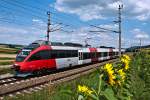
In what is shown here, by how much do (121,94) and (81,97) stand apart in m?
1.74

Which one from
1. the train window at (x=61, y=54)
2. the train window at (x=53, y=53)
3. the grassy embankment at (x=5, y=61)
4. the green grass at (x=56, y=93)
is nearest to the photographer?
the green grass at (x=56, y=93)

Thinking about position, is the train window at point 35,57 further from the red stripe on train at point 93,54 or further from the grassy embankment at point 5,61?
the red stripe on train at point 93,54

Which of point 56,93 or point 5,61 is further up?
point 56,93

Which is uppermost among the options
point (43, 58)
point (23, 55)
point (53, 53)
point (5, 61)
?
point (53, 53)

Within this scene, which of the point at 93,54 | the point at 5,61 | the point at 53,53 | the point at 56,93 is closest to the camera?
the point at 56,93

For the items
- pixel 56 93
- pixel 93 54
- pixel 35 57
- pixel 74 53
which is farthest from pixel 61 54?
pixel 56 93

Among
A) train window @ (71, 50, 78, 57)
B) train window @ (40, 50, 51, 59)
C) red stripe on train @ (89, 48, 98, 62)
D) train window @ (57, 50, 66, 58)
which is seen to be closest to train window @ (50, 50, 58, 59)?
train window @ (40, 50, 51, 59)

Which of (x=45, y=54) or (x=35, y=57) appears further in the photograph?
(x=45, y=54)

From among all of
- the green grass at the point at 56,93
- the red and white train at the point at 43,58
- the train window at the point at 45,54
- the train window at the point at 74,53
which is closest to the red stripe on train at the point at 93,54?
the train window at the point at 74,53

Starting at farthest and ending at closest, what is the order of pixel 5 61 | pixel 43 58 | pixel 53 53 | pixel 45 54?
pixel 5 61 < pixel 53 53 < pixel 45 54 < pixel 43 58

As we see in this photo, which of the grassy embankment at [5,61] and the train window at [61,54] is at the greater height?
the train window at [61,54]

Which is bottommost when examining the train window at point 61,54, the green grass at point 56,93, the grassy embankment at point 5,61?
the grassy embankment at point 5,61

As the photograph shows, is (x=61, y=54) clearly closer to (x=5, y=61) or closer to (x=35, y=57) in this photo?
(x=35, y=57)

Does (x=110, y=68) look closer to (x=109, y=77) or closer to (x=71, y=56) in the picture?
(x=109, y=77)
